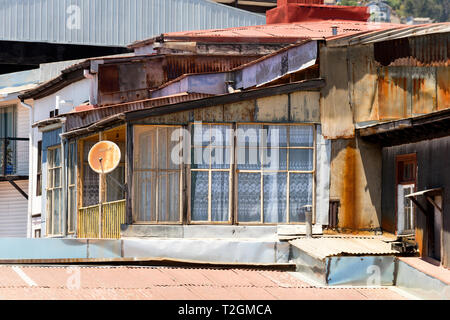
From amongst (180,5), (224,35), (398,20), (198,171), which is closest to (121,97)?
(224,35)

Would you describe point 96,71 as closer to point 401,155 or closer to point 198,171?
point 198,171

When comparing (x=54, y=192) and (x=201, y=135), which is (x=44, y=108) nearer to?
(x=54, y=192)

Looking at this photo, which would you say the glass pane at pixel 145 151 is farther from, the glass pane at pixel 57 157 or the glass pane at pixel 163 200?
the glass pane at pixel 57 157

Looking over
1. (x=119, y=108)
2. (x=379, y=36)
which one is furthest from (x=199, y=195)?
(x=379, y=36)

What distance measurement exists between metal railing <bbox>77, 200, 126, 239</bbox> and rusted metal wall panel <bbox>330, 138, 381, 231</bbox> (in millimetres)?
4897

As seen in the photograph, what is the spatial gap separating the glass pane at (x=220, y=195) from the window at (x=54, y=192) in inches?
275

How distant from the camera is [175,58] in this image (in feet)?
99.2

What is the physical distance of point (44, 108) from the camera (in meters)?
34.3

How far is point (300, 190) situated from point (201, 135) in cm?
257

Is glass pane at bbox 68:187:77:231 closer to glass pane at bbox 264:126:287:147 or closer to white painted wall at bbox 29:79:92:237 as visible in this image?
white painted wall at bbox 29:79:92:237

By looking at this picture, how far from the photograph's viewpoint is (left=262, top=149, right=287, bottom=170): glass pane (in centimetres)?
2345

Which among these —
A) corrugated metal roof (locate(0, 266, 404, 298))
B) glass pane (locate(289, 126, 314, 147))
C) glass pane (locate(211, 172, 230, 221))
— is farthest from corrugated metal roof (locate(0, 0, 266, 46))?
corrugated metal roof (locate(0, 266, 404, 298))

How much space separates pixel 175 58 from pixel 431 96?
898cm

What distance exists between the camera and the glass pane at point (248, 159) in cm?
2341
